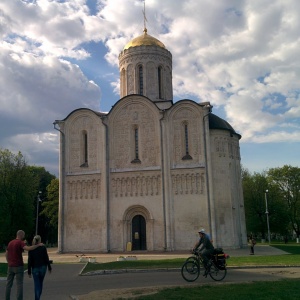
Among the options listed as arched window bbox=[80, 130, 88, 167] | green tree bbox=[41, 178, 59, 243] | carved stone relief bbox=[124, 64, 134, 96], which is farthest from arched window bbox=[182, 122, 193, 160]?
green tree bbox=[41, 178, 59, 243]

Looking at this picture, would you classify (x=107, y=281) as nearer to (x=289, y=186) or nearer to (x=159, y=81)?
(x=159, y=81)

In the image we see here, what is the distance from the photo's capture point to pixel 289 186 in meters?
54.6

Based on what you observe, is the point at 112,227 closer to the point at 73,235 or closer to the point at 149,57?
the point at 73,235

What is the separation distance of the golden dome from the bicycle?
28.3m

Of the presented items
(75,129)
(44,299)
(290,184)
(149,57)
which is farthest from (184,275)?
(290,184)

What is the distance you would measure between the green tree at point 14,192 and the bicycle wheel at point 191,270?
2987 cm

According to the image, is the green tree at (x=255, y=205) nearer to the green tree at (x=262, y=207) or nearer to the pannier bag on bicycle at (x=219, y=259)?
the green tree at (x=262, y=207)

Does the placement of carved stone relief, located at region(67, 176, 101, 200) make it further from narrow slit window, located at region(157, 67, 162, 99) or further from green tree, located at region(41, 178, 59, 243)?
green tree, located at region(41, 178, 59, 243)

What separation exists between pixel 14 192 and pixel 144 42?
20492 millimetres

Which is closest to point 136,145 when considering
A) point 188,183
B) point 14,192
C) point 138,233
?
point 188,183

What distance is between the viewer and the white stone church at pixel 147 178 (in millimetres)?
30672

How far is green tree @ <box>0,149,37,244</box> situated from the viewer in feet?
129

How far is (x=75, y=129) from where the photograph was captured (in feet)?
114

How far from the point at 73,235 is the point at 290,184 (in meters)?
34.3
